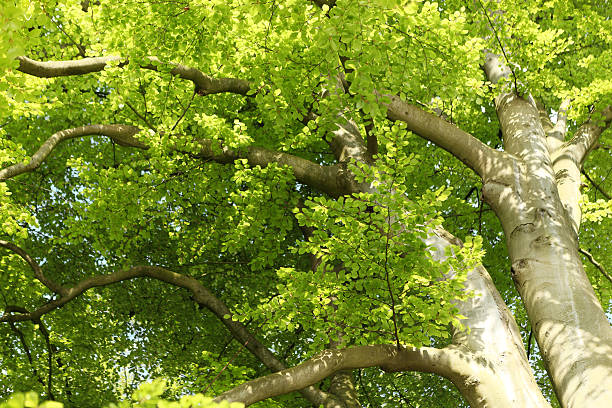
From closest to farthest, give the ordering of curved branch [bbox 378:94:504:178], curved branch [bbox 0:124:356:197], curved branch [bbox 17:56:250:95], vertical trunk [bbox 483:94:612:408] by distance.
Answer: vertical trunk [bbox 483:94:612:408]
curved branch [bbox 17:56:250:95]
curved branch [bbox 378:94:504:178]
curved branch [bbox 0:124:356:197]

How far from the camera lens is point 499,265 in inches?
416

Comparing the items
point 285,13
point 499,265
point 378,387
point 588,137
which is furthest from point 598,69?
point 378,387

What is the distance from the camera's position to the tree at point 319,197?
14.6 ft

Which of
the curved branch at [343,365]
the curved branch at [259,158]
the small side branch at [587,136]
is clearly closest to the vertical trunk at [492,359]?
the curved branch at [343,365]

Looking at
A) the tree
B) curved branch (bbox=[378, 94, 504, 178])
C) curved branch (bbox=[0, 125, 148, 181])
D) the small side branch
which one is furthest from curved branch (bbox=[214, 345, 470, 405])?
curved branch (bbox=[0, 125, 148, 181])

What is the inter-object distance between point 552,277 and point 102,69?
19.3 feet

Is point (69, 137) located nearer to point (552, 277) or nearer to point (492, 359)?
point (492, 359)

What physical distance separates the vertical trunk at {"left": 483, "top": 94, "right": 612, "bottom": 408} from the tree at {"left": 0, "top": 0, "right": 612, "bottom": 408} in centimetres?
2

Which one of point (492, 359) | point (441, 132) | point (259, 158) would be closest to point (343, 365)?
point (492, 359)

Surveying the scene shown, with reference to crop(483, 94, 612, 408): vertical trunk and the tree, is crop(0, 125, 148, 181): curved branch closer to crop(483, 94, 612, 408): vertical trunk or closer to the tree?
the tree

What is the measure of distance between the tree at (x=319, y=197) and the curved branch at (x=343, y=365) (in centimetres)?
2

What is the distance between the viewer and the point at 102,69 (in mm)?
6359

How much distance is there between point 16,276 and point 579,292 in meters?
10.1

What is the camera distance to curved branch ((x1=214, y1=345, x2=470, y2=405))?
4.30 meters
